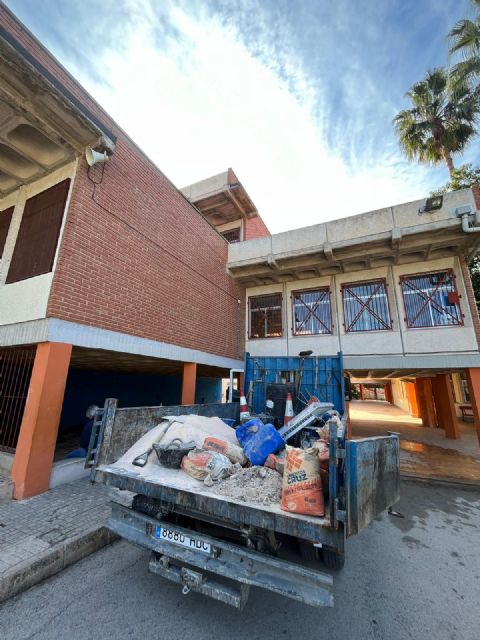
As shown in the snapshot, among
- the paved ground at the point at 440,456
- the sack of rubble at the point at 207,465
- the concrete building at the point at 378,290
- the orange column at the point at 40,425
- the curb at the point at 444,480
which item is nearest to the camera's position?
the sack of rubble at the point at 207,465

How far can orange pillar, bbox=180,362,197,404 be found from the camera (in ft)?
27.1

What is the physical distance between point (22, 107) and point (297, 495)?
714 cm

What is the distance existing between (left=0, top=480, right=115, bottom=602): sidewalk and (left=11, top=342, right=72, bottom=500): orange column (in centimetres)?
26

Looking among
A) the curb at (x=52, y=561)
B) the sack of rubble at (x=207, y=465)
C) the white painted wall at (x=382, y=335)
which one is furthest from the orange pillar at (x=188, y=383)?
the sack of rubble at (x=207, y=465)

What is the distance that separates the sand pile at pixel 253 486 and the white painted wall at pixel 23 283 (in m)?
4.44

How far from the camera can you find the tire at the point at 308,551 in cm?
294

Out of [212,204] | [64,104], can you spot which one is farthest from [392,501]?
[212,204]

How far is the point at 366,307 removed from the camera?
33.1 ft

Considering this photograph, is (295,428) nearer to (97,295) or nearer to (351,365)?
(97,295)

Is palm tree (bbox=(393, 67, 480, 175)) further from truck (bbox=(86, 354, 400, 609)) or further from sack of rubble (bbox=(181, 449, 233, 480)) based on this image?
sack of rubble (bbox=(181, 449, 233, 480))

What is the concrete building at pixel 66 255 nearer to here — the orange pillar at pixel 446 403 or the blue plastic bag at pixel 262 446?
the blue plastic bag at pixel 262 446

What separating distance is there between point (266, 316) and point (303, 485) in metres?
9.68

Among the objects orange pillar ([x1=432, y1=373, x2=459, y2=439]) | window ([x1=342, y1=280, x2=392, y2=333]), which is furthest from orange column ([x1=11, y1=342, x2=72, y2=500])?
orange pillar ([x1=432, y1=373, x2=459, y2=439])

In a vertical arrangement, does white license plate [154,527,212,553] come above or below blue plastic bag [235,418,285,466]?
below
